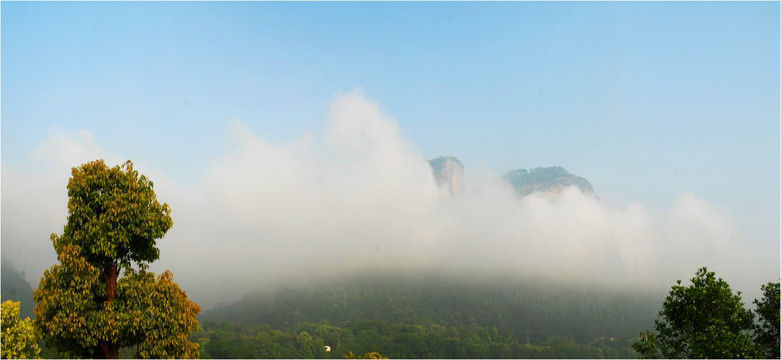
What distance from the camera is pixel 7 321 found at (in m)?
19.0

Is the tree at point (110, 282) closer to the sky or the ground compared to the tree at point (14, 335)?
closer to the sky

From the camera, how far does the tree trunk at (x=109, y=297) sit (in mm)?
12992

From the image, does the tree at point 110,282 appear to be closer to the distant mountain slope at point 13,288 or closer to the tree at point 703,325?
the tree at point 703,325

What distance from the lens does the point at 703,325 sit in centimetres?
1762

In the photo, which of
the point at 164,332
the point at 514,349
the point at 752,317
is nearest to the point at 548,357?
the point at 514,349

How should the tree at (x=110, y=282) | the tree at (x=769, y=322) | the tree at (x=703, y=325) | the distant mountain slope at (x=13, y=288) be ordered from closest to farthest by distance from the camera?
the tree at (x=110, y=282) → the tree at (x=703, y=325) → the tree at (x=769, y=322) → the distant mountain slope at (x=13, y=288)

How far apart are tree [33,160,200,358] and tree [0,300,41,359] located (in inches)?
317

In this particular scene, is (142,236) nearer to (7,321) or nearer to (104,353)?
(104,353)

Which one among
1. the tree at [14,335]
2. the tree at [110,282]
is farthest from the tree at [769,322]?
the tree at [14,335]

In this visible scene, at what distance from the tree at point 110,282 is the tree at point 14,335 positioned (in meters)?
8.06

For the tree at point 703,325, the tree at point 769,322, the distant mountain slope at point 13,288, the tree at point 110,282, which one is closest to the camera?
the tree at point 110,282

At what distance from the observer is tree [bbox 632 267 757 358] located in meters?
16.8

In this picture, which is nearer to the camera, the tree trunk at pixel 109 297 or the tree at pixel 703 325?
the tree trunk at pixel 109 297

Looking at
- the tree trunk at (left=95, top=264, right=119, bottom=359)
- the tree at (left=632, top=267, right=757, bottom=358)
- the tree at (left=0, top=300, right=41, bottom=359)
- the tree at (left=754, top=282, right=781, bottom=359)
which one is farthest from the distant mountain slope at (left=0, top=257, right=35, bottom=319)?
the tree at (left=754, top=282, right=781, bottom=359)
